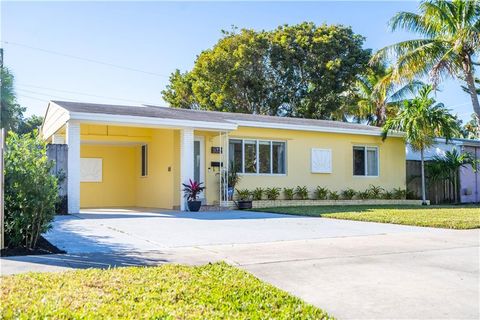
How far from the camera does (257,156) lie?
679 inches

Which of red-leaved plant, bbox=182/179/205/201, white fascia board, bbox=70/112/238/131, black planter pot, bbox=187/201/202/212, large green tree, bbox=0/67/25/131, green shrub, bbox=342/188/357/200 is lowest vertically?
black planter pot, bbox=187/201/202/212

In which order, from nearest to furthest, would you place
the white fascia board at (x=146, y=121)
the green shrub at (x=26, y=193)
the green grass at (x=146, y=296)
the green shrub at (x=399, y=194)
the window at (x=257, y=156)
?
1. the green grass at (x=146, y=296)
2. the green shrub at (x=26, y=193)
3. the white fascia board at (x=146, y=121)
4. the window at (x=257, y=156)
5. the green shrub at (x=399, y=194)

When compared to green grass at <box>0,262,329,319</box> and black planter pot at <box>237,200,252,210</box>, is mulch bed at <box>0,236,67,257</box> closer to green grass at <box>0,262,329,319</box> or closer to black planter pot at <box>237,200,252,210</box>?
green grass at <box>0,262,329,319</box>

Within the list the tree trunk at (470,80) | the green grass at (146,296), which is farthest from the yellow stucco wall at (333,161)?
the green grass at (146,296)

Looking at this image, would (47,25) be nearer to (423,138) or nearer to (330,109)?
(423,138)

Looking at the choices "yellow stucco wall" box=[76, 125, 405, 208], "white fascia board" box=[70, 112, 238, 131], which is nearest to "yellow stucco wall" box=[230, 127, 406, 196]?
"yellow stucco wall" box=[76, 125, 405, 208]

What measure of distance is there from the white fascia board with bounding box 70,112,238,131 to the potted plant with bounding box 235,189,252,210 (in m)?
2.47

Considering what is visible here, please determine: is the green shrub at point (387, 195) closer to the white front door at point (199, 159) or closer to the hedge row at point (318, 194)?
the hedge row at point (318, 194)

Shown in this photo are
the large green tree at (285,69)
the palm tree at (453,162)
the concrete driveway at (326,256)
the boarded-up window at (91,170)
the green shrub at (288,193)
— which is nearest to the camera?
the concrete driveway at (326,256)

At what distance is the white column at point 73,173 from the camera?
12.8 m

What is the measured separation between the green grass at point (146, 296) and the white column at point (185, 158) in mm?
9513

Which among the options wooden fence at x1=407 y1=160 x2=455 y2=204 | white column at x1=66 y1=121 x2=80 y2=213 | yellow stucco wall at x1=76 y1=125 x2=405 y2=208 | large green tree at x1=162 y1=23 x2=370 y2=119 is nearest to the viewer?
white column at x1=66 y1=121 x2=80 y2=213

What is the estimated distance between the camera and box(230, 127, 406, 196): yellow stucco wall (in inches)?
682

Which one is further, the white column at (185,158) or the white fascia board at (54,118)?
the white column at (185,158)
